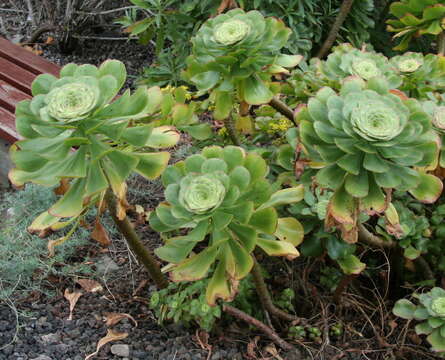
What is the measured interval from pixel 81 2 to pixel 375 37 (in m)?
2.62

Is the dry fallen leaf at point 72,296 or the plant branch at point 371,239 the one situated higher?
the plant branch at point 371,239

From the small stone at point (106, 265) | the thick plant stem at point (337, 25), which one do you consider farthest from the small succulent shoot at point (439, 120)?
the thick plant stem at point (337, 25)

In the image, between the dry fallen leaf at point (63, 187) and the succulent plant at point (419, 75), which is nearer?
the dry fallen leaf at point (63, 187)

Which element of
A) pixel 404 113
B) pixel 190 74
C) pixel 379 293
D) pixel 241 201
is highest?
pixel 404 113

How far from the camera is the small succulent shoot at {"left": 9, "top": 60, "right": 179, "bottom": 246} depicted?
61.4 inches

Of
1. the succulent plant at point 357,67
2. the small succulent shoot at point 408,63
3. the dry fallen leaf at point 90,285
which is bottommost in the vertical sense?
the dry fallen leaf at point 90,285

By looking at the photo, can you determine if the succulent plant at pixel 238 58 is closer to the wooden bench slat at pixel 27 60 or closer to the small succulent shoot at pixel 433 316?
the small succulent shoot at pixel 433 316

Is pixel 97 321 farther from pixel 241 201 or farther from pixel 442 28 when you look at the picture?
pixel 442 28

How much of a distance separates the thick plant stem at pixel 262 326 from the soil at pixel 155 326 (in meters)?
0.04

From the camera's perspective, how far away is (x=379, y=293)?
242 centimetres

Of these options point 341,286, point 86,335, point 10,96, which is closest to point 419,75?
point 341,286

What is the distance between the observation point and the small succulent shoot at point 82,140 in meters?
1.56

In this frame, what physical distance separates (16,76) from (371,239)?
8.85 feet

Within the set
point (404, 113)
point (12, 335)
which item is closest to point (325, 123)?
point (404, 113)
